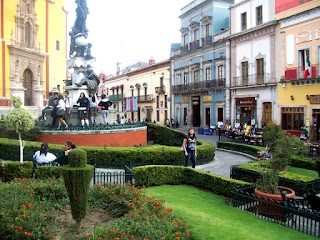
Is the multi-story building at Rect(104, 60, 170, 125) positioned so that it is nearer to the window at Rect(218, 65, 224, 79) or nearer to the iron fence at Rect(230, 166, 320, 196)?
the window at Rect(218, 65, 224, 79)

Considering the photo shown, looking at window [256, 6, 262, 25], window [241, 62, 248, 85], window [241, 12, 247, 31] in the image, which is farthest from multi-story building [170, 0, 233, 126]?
window [256, 6, 262, 25]

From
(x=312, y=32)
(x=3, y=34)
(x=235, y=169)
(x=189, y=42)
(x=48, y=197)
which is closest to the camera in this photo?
(x=48, y=197)

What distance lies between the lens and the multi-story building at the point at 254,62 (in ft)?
78.9

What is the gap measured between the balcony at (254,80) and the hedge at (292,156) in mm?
9569

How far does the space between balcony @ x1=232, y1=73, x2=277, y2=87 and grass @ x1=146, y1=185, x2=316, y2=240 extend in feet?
60.9

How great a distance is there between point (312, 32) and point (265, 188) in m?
17.3

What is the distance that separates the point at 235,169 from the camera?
9.59 meters

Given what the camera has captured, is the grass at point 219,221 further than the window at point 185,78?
No

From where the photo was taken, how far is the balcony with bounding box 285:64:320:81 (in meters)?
20.0

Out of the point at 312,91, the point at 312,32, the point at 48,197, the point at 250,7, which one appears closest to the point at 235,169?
the point at 48,197

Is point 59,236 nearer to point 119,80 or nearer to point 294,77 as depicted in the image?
point 294,77

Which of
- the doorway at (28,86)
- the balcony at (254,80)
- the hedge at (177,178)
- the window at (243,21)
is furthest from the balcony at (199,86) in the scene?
the hedge at (177,178)

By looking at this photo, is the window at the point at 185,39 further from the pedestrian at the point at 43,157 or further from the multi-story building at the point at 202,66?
the pedestrian at the point at 43,157

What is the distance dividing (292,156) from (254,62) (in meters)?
15.5
